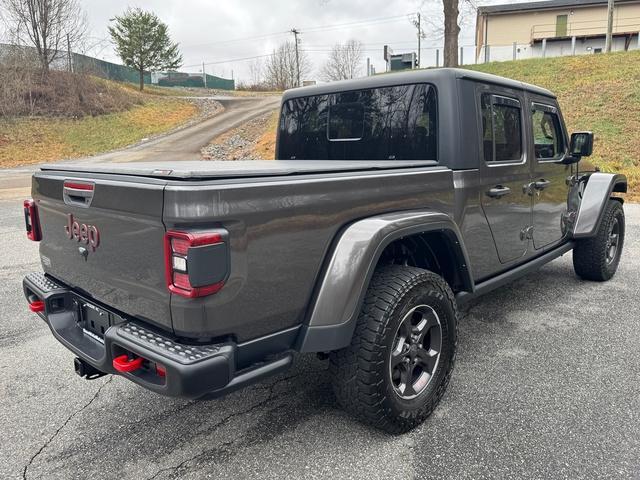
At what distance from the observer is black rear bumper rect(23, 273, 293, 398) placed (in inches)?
71.3

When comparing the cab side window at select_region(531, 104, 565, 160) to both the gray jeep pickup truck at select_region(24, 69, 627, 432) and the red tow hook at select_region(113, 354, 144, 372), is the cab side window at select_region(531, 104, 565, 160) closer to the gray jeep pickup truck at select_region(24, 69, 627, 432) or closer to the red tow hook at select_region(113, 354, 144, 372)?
the gray jeep pickup truck at select_region(24, 69, 627, 432)

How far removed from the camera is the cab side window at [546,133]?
3.92 m

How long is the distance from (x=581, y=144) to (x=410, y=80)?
6.74ft

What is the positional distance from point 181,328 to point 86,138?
24466 mm

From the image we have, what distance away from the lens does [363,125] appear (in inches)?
137

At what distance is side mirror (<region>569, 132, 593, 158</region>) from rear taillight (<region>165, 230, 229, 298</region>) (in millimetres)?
3713

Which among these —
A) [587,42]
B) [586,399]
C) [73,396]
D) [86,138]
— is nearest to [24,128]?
[86,138]

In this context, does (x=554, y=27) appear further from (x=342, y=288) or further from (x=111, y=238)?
(x=111, y=238)

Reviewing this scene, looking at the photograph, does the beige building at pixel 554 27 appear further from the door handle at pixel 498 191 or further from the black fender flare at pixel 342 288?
the black fender flare at pixel 342 288

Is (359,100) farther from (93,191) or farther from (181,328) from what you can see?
(181,328)

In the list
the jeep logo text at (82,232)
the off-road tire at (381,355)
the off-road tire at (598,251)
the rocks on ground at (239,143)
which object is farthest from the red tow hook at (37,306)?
the rocks on ground at (239,143)

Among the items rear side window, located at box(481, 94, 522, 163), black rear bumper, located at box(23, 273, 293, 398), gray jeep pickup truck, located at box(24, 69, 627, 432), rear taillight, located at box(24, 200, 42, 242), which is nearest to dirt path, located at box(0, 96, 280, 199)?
rear taillight, located at box(24, 200, 42, 242)

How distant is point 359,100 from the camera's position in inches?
137

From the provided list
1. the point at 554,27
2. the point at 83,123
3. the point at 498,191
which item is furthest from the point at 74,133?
the point at 554,27
